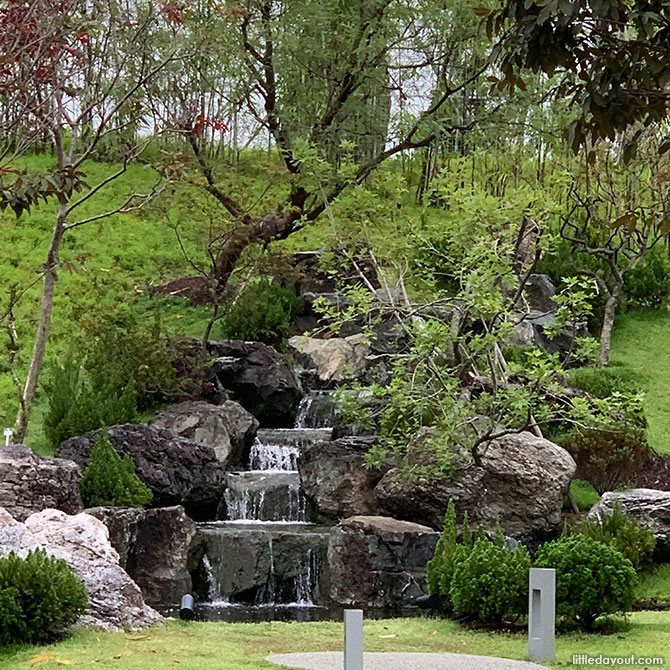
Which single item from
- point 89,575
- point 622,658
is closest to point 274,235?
point 89,575

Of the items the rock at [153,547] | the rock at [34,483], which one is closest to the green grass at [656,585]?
the rock at [153,547]

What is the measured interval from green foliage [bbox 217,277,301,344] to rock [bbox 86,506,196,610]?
8.70 metres

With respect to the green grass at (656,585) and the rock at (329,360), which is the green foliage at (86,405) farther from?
the green grass at (656,585)

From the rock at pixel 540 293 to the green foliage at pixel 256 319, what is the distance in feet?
18.8

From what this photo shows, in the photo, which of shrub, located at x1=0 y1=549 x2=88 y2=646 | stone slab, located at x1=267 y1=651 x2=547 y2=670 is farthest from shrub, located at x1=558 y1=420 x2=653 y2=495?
shrub, located at x1=0 y1=549 x2=88 y2=646

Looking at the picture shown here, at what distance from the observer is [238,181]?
62.3 ft

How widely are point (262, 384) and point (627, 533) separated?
24.2 ft

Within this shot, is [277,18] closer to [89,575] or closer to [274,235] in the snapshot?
[274,235]

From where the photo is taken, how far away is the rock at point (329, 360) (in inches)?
726

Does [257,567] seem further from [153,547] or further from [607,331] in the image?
[607,331]

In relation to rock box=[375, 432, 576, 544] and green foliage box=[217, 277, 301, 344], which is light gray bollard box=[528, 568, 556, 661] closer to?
rock box=[375, 432, 576, 544]

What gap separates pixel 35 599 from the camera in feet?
24.3

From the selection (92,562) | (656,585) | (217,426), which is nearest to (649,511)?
(656,585)

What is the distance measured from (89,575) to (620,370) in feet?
46.6
